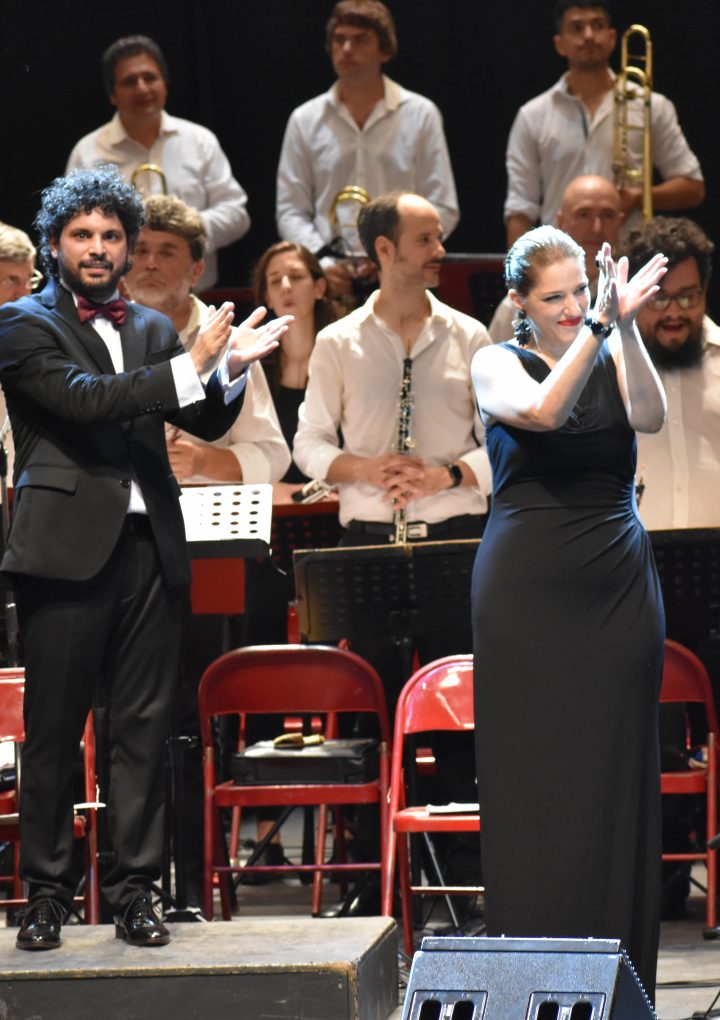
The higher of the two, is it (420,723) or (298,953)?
(420,723)

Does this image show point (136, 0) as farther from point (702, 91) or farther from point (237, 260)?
point (702, 91)

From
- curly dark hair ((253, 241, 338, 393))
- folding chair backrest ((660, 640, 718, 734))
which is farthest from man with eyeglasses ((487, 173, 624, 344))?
folding chair backrest ((660, 640, 718, 734))

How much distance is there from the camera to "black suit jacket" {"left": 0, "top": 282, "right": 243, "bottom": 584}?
3.39 meters

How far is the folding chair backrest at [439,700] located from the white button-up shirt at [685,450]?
3.50 feet

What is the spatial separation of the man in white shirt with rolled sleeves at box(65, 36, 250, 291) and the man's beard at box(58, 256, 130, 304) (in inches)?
147

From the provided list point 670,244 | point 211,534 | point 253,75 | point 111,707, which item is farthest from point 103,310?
point 253,75

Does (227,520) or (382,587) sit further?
(382,587)

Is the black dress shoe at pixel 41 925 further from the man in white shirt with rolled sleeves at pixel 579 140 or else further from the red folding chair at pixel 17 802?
the man in white shirt with rolled sleeves at pixel 579 140

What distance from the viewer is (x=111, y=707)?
137 inches

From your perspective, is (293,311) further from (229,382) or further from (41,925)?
(41,925)

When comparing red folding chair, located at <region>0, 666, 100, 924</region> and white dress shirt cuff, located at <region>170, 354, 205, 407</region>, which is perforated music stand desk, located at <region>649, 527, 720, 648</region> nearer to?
white dress shirt cuff, located at <region>170, 354, 205, 407</region>

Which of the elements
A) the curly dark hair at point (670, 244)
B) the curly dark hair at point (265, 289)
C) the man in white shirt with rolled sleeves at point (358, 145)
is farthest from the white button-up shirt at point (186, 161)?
the curly dark hair at point (670, 244)

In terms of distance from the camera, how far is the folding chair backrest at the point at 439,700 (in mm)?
4359

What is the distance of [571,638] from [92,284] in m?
1.26
